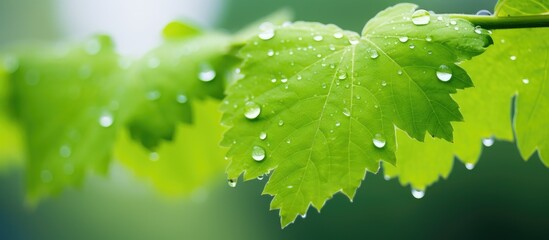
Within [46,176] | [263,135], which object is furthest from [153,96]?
[263,135]

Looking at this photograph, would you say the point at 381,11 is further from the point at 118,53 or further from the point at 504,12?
the point at 118,53

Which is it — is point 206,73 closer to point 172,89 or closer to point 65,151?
point 172,89

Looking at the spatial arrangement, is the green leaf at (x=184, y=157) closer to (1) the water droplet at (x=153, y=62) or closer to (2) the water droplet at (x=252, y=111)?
(1) the water droplet at (x=153, y=62)

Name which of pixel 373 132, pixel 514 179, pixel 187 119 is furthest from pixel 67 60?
pixel 514 179

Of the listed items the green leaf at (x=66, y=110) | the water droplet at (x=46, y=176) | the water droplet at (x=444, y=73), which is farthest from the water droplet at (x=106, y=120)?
the water droplet at (x=444, y=73)

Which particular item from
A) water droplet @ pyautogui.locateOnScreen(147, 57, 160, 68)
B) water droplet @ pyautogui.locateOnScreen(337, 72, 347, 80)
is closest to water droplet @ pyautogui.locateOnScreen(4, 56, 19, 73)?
water droplet @ pyautogui.locateOnScreen(147, 57, 160, 68)

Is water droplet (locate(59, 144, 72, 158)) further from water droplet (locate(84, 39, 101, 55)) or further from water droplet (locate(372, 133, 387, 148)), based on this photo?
water droplet (locate(372, 133, 387, 148))

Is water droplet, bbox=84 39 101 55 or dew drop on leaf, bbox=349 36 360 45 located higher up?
water droplet, bbox=84 39 101 55
